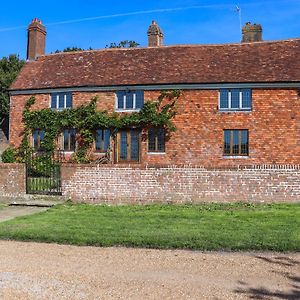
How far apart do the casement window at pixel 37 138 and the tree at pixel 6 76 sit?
14.4 metres

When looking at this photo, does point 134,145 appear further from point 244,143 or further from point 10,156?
point 10,156

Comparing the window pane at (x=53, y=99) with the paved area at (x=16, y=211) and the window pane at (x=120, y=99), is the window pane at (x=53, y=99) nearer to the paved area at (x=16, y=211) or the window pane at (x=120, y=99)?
the window pane at (x=120, y=99)

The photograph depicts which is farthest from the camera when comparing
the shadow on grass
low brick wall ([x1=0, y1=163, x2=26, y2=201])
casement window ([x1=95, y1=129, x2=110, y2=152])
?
casement window ([x1=95, y1=129, x2=110, y2=152])

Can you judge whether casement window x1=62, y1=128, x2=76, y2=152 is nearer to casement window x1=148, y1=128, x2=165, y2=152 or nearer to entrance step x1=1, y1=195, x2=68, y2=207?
casement window x1=148, y1=128, x2=165, y2=152

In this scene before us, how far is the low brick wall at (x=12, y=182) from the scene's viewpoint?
663 inches

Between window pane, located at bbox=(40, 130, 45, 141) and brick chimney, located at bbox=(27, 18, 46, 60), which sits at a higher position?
brick chimney, located at bbox=(27, 18, 46, 60)

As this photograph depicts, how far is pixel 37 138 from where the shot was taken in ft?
93.2

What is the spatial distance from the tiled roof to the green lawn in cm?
1294

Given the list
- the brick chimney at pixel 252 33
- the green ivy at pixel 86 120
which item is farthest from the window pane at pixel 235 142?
the brick chimney at pixel 252 33

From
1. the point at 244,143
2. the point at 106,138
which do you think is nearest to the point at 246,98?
the point at 244,143

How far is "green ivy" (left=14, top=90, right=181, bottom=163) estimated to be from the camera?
25.6 meters

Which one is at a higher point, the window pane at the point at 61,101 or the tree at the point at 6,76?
the tree at the point at 6,76

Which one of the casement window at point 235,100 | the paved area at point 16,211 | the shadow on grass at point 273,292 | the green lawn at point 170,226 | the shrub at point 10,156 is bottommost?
the paved area at point 16,211

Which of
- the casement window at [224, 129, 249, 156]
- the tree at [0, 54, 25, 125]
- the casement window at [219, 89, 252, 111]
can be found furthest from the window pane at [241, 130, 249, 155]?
the tree at [0, 54, 25, 125]
